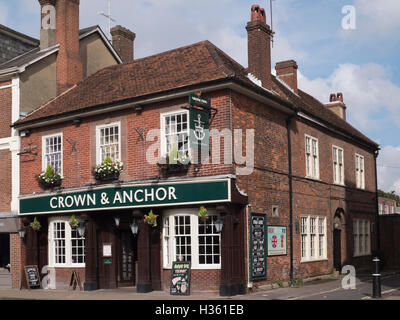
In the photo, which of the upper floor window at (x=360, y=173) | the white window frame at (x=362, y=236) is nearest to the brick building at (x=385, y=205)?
the white window frame at (x=362, y=236)

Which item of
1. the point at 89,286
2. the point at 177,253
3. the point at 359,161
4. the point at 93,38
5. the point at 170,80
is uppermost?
the point at 93,38

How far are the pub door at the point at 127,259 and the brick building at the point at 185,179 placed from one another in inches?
1.5

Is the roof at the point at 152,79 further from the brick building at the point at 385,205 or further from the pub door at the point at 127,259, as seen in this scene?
the brick building at the point at 385,205

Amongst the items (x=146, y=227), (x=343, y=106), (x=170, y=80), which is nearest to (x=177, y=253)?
(x=146, y=227)

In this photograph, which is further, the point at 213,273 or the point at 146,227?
the point at 146,227

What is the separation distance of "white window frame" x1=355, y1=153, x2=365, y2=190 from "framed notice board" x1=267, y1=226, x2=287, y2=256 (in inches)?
377

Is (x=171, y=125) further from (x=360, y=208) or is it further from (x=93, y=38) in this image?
(x=360, y=208)

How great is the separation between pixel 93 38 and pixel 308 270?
48.0ft

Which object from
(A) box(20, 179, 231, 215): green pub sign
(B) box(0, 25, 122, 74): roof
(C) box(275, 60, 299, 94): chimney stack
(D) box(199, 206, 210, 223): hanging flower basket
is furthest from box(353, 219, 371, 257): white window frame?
(B) box(0, 25, 122, 74): roof

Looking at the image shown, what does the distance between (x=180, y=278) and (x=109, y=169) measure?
4.71m

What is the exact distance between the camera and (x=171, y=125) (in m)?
18.6

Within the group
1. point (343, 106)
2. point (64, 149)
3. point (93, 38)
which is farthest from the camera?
point (343, 106)

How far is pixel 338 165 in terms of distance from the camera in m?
26.0

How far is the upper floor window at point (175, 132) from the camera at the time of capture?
59.5 feet
